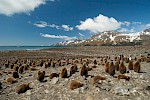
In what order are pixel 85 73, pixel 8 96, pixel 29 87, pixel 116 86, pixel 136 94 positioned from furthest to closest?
pixel 85 73
pixel 29 87
pixel 8 96
pixel 116 86
pixel 136 94

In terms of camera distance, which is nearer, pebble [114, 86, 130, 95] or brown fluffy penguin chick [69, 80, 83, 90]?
pebble [114, 86, 130, 95]

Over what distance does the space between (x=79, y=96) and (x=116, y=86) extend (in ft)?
11.7

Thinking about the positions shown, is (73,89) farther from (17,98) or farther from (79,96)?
(17,98)

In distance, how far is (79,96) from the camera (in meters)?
17.7

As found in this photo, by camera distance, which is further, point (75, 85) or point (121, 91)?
point (75, 85)

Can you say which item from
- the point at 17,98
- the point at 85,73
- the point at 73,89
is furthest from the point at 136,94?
the point at 17,98

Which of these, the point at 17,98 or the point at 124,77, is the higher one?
the point at 124,77

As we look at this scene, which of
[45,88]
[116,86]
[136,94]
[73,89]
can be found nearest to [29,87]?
[45,88]

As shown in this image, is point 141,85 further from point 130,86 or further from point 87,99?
point 87,99

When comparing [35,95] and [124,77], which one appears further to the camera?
[124,77]

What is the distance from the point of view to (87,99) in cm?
1689

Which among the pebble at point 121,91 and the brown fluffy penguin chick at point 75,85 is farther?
the brown fluffy penguin chick at point 75,85

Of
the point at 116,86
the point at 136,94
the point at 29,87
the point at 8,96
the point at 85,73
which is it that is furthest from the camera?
the point at 85,73

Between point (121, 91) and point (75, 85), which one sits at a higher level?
point (75, 85)
